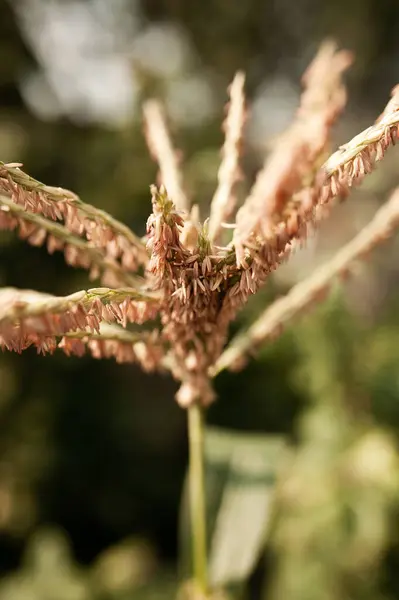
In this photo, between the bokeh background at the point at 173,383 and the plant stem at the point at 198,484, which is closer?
the plant stem at the point at 198,484

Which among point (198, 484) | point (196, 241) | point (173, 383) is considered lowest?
point (198, 484)

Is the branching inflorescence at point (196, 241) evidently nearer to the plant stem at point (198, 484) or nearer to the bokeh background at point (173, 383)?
the plant stem at point (198, 484)

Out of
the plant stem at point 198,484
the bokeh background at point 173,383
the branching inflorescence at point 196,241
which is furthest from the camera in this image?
the bokeh background at point 173,383

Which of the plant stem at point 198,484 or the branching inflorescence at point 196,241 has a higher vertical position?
the branching inflorescence at point 196,241

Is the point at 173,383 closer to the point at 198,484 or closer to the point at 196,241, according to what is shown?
the point at 198,484

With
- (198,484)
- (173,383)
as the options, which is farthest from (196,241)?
(173,383)

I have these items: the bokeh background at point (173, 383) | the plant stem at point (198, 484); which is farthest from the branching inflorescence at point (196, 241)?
the bokeh background at point (173, 383)

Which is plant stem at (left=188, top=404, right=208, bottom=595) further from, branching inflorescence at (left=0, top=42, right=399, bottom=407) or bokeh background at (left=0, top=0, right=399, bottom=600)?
bokeh background at (left=0, top=0, right=399, bottom=600)

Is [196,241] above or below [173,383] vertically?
below

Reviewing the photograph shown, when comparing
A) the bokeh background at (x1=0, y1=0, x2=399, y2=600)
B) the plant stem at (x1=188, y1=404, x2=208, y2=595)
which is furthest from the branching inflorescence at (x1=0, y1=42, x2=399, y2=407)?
the bokeh background at (x1=0, y1=0, x2=399, y2=600)
